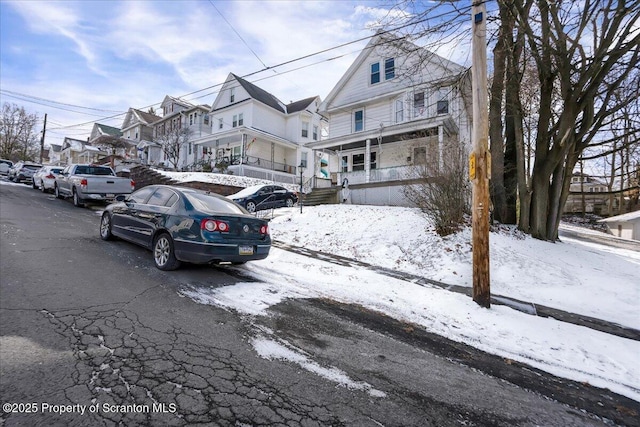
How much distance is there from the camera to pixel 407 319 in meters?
4.32

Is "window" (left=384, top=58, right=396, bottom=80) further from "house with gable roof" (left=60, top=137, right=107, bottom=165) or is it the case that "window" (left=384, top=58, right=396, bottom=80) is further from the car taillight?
"house with gable roof" (left=60, top=137, right=107, bottom=165)

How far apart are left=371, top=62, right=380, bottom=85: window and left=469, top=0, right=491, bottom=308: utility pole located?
55.6 ft

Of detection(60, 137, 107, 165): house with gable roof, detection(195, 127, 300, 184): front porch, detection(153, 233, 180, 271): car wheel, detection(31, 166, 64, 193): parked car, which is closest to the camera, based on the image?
detection(153, 233, 180, 271): car wheel

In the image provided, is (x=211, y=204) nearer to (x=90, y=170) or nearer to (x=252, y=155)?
(x=90, y=170)

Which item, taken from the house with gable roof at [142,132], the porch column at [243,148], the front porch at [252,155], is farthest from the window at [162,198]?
the house with gable roof at [142,132]

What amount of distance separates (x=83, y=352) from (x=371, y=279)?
15.3ft

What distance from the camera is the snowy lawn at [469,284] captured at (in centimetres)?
368

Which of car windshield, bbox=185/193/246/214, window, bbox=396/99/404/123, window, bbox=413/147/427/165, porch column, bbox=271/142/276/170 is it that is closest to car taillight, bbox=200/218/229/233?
car windshield, bbox=185/193/246/214

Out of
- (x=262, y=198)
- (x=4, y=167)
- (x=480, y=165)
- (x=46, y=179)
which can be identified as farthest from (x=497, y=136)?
(x=4, y=167)

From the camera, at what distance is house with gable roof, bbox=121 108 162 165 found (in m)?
39.3

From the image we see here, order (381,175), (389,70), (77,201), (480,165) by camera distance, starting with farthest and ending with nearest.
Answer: (389,70) < (381,175) < (77,201) < (480,165)

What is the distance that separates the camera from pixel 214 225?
16.8 feet

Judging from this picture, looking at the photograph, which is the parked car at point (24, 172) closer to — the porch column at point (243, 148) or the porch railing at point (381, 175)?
the porch column at point (243, 148)

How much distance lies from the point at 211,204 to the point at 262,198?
9.97 meters
